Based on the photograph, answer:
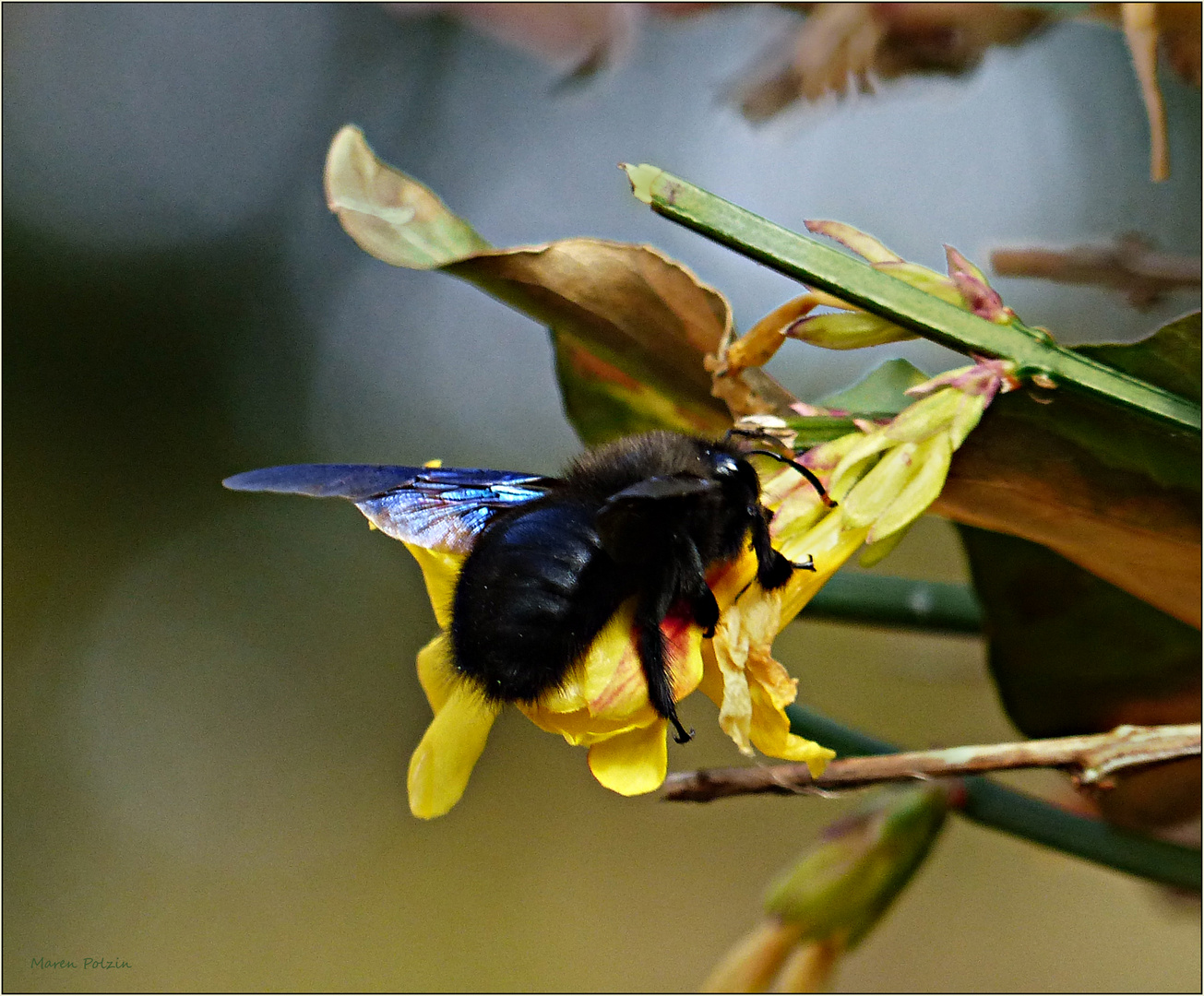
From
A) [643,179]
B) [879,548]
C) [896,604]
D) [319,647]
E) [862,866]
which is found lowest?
[319,647]

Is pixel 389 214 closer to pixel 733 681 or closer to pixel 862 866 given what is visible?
pixel 733 681

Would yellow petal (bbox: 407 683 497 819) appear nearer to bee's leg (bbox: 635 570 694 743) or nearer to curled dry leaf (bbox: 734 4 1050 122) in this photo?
bee's leg (bbox: 635 570 694 743)

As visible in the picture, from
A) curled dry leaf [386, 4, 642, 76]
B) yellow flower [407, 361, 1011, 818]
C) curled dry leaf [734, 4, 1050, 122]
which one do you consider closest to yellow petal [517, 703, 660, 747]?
yellow flower [407, 361, 1011, 818]

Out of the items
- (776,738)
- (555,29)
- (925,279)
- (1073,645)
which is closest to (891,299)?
(925,279)

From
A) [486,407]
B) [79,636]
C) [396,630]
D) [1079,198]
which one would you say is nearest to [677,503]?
[1079,198]

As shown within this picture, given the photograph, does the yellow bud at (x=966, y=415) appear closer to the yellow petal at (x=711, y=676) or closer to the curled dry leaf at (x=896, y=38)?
the yellow petal at (x=711, y=676)

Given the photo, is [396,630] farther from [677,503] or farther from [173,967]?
[677,503]

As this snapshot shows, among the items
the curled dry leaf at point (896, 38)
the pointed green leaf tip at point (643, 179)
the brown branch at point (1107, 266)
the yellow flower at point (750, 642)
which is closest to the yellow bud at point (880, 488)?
the yellow flower at point (750, 642)
